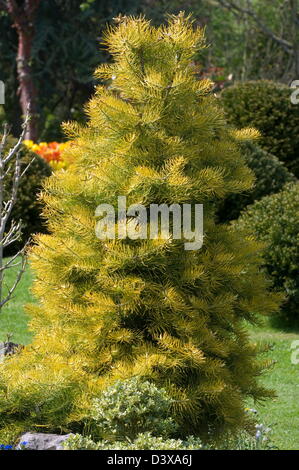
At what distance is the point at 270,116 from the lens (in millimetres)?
10875

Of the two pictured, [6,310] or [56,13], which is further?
[56,13]

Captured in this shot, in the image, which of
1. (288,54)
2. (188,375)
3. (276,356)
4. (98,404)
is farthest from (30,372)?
(288,54)

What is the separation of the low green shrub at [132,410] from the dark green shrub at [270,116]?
7062 mm

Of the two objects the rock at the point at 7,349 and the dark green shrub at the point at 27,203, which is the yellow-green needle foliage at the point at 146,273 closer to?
the rock at the point at 7,349

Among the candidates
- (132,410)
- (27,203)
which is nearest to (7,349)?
(132,410)

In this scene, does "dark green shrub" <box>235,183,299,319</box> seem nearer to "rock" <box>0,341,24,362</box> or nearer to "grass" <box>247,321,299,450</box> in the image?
"grass" <box>247,321,299,450</box>

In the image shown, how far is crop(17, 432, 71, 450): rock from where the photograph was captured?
4.04m

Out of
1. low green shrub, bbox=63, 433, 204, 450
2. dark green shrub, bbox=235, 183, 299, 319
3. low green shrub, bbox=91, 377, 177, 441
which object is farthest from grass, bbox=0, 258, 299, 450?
low green shrub, bbox=63, 433, 204, 450

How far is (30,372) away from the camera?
14.5 feet

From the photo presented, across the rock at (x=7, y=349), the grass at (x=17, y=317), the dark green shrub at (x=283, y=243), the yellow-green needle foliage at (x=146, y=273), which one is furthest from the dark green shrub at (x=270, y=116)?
the yellow-green needle foliage at (x=146, y=273)

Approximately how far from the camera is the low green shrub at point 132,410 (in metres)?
4.10
